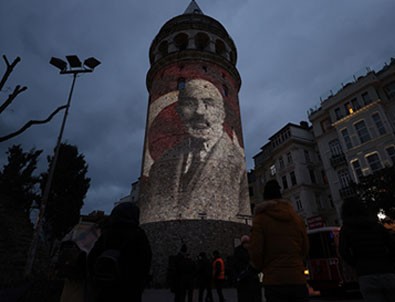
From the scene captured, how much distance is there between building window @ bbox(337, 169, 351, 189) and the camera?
21.8 m

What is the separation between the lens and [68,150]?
24234 mm

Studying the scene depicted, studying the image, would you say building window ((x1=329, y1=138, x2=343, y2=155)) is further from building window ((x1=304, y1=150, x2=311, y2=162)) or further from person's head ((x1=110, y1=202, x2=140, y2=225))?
person's head ((x1=110, y1=202, x2=140, y2=225))

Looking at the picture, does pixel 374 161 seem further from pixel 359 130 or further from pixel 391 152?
pixel 359 130

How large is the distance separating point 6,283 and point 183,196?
11.1 meters

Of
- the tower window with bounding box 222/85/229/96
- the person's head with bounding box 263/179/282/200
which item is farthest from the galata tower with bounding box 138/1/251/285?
the person's head with bounding box 263/179/282/200

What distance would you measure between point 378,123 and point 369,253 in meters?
21.8

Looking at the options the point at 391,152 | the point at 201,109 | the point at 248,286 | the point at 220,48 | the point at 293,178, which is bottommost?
the point at 248,286

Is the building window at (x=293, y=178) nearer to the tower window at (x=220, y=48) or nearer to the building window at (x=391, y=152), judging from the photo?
the building window at (x=391, y=152)

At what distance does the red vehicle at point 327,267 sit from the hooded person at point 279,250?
26.1 ft

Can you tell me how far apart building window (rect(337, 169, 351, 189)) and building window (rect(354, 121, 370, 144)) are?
308cm

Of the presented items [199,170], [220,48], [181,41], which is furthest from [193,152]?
[181,41]

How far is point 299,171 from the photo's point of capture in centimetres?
2612

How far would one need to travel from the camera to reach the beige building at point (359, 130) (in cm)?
1972

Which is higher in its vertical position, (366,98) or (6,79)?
(366,98)
